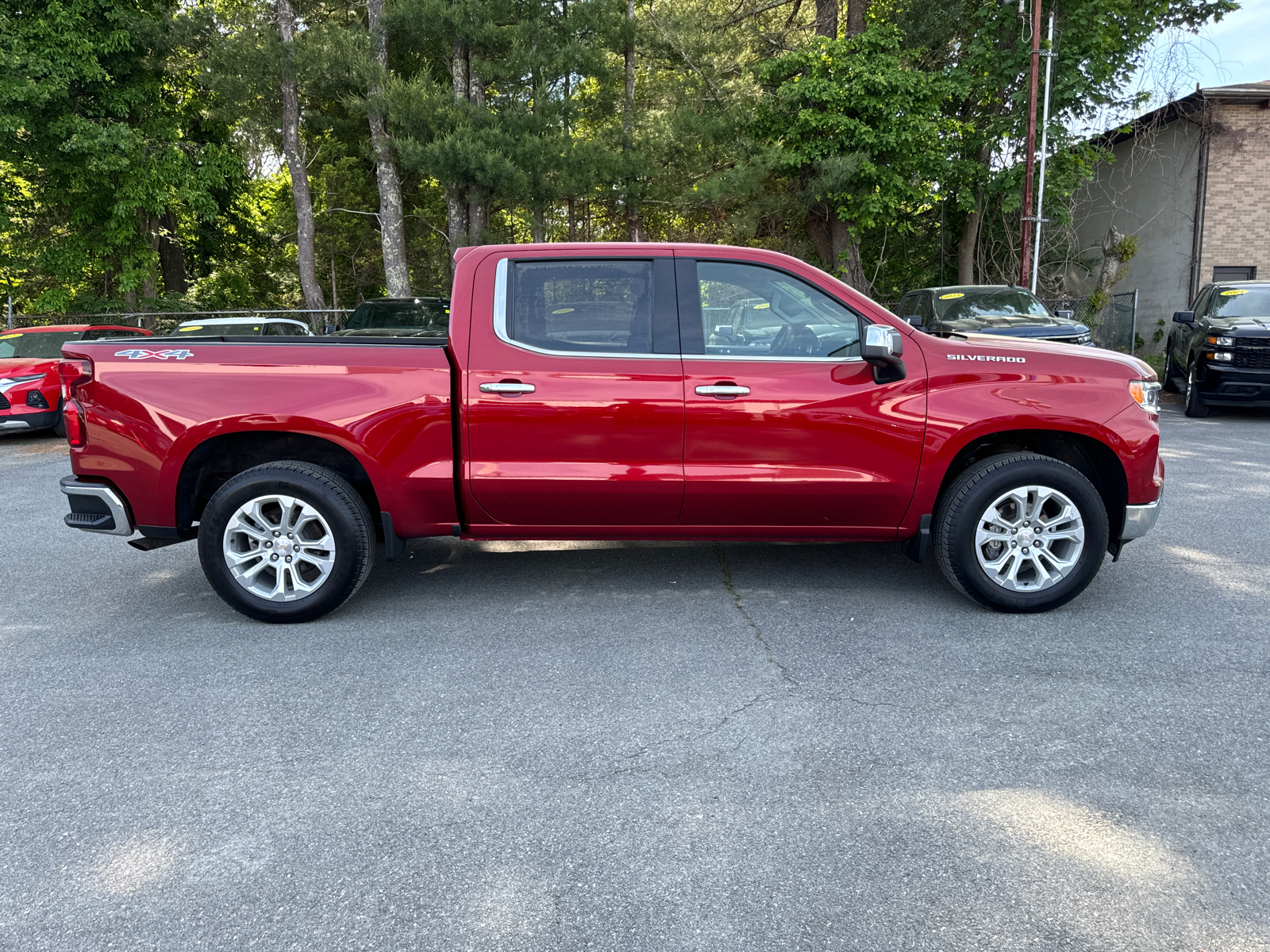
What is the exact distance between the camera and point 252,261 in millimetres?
35312

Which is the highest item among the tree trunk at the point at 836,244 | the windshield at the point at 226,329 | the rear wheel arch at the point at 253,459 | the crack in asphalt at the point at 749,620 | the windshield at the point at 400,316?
the tree trunk at the point at 836,244

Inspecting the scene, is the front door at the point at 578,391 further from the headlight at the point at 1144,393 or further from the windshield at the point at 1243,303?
the windshield at the point at 1243,303

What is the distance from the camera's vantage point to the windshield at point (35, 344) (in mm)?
13531

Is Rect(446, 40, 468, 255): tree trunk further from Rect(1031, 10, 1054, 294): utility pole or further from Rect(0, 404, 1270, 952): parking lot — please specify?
Rect(0, 404, 1270, 952): parking lot

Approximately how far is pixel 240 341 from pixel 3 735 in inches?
86.2

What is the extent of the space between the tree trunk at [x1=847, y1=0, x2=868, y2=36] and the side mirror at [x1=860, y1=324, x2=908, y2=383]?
20910mm

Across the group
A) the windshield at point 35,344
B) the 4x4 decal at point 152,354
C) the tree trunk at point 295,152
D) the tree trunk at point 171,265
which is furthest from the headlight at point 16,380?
the tree trunk at point 171,265

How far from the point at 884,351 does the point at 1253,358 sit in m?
10.3

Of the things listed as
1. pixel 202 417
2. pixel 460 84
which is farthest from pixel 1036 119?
pixel 202 417

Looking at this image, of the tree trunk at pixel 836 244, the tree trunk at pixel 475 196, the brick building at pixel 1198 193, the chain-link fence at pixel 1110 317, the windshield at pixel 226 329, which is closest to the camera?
the windshield at pixel 226 329

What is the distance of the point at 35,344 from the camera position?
45.1 feet

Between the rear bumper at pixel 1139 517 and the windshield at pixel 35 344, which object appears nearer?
the rear bumper at pixel 1139 517

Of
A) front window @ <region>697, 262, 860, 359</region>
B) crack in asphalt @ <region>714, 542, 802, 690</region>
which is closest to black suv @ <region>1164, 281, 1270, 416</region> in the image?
crack in asphalt @ <region>714, 542, 802, 690</region>

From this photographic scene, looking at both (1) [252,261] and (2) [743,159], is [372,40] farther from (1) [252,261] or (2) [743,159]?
(1) [252,261]
